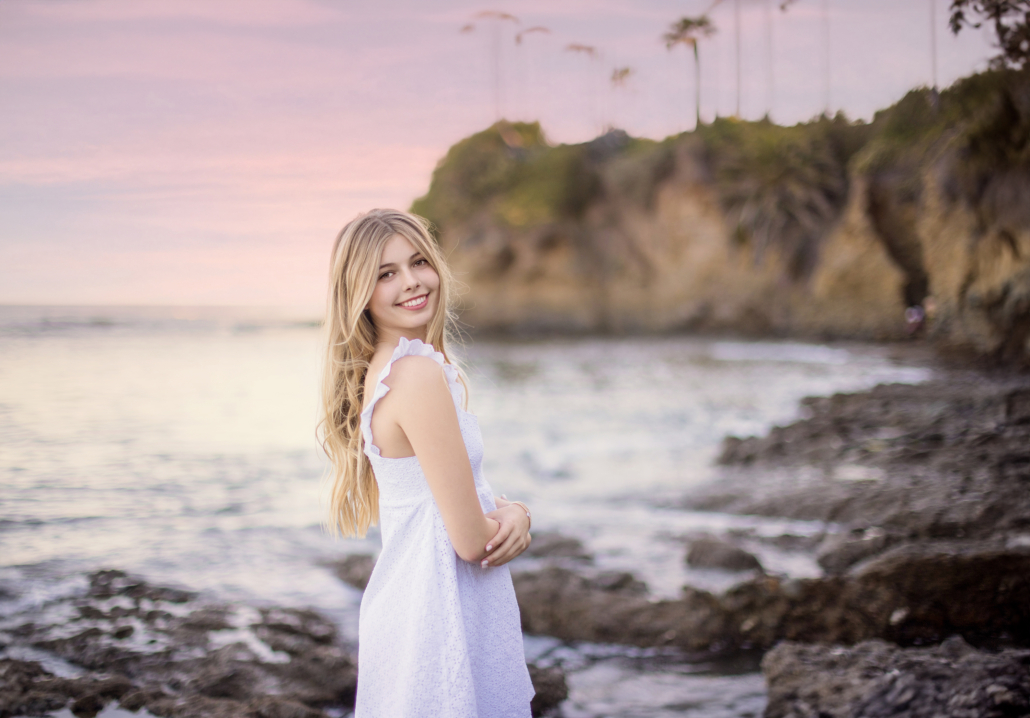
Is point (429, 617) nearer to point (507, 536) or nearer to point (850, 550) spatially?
point (507, 536)

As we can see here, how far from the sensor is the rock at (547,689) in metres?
2.88

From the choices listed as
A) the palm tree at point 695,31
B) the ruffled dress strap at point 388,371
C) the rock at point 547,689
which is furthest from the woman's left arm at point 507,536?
the palm tree at point 695,31

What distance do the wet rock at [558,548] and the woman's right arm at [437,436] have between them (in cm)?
363


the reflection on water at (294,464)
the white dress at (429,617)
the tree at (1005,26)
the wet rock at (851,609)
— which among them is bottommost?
the reflection on water at (294,464)

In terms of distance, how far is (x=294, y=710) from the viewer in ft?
8.31

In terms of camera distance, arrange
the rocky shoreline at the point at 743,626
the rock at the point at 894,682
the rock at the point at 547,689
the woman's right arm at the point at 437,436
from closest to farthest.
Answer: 1. the woman's right arm at the point at 437,436
2. the rock at the point at 894,682
3. the rocky shoreline at the point at 743,626
4. the rock at the point at 547,689

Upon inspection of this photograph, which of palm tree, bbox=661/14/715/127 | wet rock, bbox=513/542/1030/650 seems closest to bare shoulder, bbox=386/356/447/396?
wet rock, bbox=513/542/1030/650

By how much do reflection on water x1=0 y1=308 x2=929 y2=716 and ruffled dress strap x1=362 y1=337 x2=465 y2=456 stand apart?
6.29 feet

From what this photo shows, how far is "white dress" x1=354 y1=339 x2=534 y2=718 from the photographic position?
4.45 ft

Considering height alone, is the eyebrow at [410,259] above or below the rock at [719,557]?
above

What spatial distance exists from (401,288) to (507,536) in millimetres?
545

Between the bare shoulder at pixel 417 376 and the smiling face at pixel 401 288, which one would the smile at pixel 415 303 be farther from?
the bare shoulder at pixel 417 376

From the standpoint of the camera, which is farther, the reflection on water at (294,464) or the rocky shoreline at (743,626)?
the reflection on water at (294,464)

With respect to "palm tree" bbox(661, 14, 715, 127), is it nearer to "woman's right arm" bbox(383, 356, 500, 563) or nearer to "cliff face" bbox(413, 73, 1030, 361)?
"cliff face" bbox(413, 73, 1030, 361)
